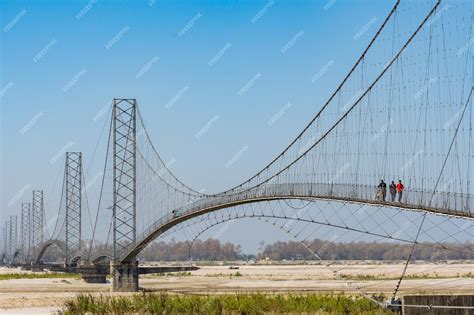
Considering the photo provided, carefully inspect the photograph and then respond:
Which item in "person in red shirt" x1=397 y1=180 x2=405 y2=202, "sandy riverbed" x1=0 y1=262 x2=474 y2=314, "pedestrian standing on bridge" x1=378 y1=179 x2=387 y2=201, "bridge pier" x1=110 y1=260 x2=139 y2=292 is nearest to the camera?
"person in red shirt" x1=397 y1=180 x2=405 y2=202

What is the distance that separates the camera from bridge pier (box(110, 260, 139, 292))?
65875 mm

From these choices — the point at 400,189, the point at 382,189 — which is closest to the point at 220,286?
the point at 382,189

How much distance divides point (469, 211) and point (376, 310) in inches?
203

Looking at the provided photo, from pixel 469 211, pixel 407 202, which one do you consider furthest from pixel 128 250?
pixel 469 211

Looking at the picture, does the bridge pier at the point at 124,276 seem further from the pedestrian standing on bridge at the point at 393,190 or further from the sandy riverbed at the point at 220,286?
the pedestrian standing on bridge at the point at 393,190

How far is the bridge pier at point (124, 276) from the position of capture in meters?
65.9

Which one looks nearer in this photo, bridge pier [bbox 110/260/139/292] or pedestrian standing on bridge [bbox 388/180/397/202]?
pedestrian standing on bridge [bbox 388/180/397/202]

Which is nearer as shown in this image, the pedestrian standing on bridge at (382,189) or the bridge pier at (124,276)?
the pedestrian standing on bridge at (382,189)

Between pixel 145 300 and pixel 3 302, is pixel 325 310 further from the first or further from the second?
pixel 3 302

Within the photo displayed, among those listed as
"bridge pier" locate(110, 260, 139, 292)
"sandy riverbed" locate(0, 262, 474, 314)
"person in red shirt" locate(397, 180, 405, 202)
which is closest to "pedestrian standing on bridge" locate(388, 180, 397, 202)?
"person in red shirt" locate(397, 180, 405, 202)

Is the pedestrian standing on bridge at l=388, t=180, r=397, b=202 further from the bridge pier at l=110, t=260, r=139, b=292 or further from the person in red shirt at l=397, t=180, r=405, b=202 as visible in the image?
the bridge pier at l=110, t=260, r=139, b=292

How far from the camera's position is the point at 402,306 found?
29688 mm

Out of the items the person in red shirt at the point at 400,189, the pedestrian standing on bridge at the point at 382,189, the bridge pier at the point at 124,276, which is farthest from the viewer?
the bridge pier at the point at 124,276

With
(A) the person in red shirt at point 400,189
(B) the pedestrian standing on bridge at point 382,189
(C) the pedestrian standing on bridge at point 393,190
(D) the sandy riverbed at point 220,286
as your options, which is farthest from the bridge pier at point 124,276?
(A) the person in red shirt at point 400,189
